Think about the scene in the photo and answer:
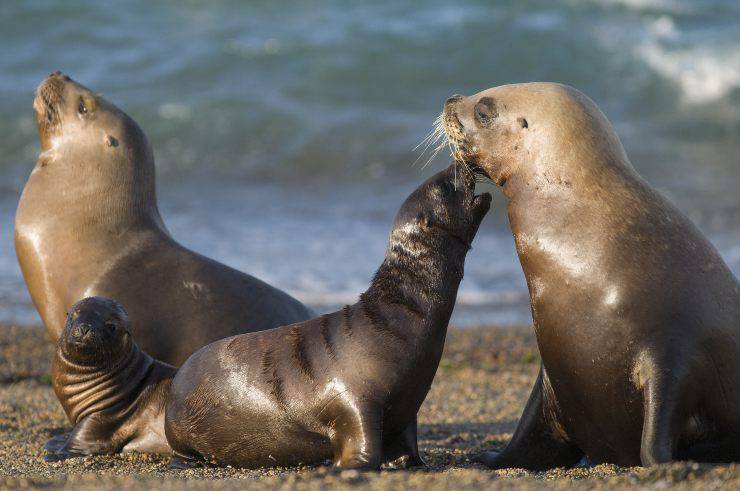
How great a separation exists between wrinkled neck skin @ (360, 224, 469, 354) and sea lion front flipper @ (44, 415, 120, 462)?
182 cm

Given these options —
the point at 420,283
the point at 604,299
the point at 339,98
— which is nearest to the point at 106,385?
the point at 420,283

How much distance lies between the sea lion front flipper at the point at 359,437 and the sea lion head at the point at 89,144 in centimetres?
339

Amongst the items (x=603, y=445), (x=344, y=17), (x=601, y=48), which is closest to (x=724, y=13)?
(x=601, y=48)

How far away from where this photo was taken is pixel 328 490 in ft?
14.9

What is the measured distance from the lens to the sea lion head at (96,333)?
686cm

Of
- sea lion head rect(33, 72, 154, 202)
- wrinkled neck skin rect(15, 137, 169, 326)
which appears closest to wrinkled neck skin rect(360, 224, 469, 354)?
wrinkled neck skin rect(15, 137, 169, 326)

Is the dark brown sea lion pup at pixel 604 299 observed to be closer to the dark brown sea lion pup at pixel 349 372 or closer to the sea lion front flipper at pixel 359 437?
the dark brown sea lion pup at pixel 349 372

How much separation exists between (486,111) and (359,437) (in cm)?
205

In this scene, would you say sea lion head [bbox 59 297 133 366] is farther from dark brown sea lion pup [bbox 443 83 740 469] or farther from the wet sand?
dark brown sea lion pup [bbox 443 83 740 469]

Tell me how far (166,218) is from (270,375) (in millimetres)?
10094

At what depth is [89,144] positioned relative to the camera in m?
8.71

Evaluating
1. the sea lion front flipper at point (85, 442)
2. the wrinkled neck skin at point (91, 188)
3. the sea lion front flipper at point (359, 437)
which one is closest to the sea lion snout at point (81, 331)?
the sea lion front flipper at point (85, 442)

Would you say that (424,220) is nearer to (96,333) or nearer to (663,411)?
(663,411)

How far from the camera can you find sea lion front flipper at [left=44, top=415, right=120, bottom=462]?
21.9 feet
